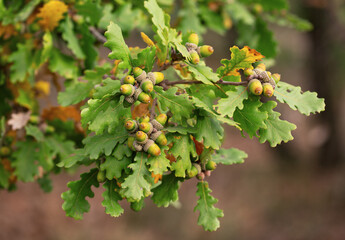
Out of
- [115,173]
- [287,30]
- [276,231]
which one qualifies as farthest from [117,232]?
[287,30]

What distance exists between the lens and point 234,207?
19.7 ft

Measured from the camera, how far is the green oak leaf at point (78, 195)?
4.13ft

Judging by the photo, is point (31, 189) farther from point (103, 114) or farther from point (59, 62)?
point (103, 114)

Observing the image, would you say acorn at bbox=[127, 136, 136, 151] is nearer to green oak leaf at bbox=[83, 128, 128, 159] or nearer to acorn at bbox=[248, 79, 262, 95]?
green oak leaf at bbox=[83, 128, 128, 159]

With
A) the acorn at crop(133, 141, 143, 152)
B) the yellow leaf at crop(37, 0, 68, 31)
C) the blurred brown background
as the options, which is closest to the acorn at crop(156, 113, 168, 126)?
the acorn at crop(133, 141, 143, 152)

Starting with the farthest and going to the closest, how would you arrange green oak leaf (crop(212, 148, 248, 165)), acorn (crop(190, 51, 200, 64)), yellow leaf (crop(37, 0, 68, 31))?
yellow leaf (crop(37, 0, 68, 31)) < green oak leaf (crop(212, 148, 248, 165)) < acorn (crop(190, 51, 200, 64))

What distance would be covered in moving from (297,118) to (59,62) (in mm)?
6469

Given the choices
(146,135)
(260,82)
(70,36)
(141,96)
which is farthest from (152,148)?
(70,36)

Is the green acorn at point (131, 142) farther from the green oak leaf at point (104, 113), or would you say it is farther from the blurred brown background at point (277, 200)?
the blurred brown background at point (277, 200)

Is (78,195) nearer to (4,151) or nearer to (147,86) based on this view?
(147,86)

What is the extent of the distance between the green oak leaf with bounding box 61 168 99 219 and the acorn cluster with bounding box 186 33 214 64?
0.52 m

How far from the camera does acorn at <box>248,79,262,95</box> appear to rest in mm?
1084

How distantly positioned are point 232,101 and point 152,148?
0.28 meters

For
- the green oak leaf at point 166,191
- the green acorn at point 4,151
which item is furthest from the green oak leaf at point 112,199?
the green acorn at point 4,151
